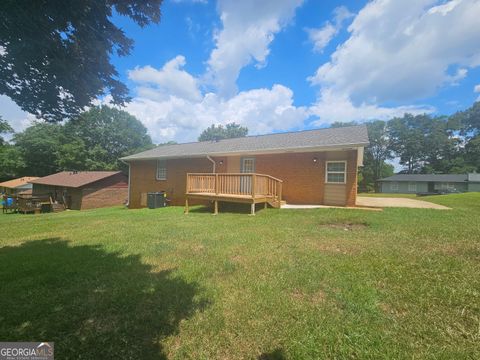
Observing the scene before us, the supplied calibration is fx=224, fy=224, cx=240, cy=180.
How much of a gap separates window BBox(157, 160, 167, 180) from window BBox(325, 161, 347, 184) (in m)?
10.7

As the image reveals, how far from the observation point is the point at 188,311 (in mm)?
2648

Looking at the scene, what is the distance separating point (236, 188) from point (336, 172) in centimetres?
490

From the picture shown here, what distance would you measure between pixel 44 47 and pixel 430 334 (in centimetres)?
593

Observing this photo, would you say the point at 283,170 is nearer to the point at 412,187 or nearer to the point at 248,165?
the point at 248,165

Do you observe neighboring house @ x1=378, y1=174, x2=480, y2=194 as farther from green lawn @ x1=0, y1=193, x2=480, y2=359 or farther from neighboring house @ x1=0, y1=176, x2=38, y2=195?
neighboring house @ x1=0, y1=176, x2=38, y2=195

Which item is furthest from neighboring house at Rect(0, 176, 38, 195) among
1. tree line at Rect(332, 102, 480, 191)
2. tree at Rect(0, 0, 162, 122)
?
tree line at Rect(332, 102, 480, 191)

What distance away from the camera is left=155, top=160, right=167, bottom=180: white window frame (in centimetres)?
1585

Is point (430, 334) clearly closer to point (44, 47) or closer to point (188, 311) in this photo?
point (188, 311)

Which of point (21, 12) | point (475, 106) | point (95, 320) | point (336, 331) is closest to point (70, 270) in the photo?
point (95, 320)

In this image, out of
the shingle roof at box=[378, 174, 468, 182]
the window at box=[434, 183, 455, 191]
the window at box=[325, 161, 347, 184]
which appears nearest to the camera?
the window at box=[325, 161, 347, 184]

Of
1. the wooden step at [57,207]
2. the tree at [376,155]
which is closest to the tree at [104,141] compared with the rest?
the wooden step at [57,207]

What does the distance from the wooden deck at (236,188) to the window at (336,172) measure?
248 centimetres

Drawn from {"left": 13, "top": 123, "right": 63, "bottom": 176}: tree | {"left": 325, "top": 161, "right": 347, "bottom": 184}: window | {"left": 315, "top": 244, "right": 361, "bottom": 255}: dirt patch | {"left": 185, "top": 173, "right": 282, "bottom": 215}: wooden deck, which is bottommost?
{"left": 315, "top": 244, "right": 361, "bottom": 255}: dirt patch

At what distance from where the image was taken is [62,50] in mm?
3451
